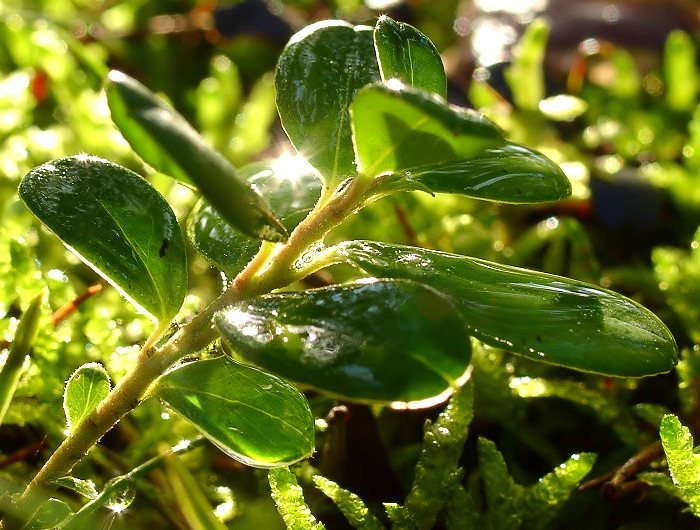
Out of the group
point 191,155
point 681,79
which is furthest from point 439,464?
point 681,79

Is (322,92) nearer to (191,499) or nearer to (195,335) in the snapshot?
(195,335)

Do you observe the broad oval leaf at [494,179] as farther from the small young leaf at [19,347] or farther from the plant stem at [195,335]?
the small young leaf at [19,347]

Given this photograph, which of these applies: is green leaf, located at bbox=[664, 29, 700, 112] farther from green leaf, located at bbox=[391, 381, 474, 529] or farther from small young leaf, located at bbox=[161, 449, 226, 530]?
small young leaf, located at bbox=[161, 449, 226, 530]

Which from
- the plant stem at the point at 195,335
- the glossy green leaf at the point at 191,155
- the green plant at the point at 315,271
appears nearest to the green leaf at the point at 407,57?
the green plant at the point at 315,271

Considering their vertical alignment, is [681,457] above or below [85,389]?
below

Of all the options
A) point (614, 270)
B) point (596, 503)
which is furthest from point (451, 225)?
point (596, 503)

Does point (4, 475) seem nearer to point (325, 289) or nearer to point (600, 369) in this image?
point (325, 289)
